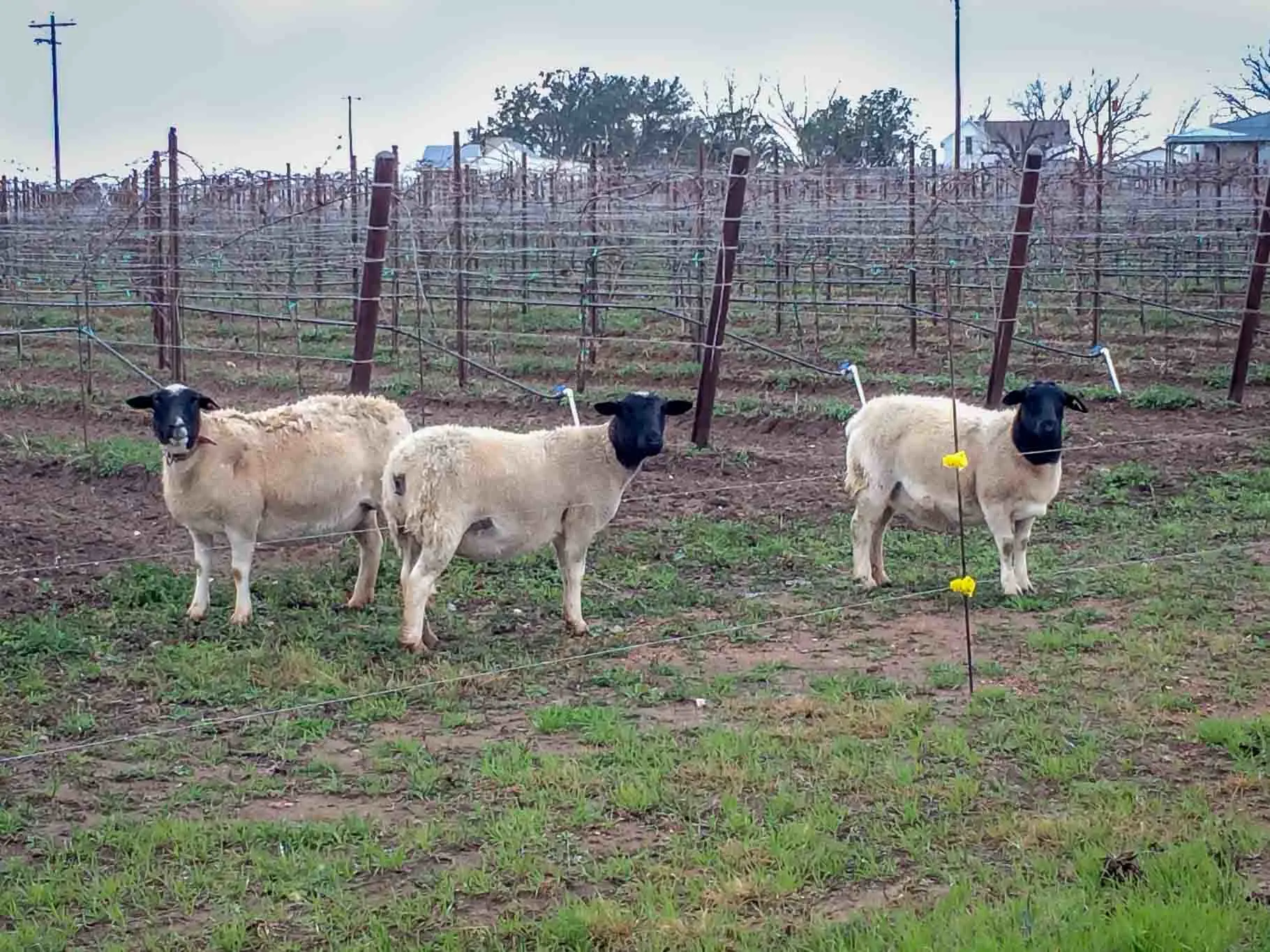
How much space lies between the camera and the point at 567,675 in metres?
6.69

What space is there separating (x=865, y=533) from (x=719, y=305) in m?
4.17

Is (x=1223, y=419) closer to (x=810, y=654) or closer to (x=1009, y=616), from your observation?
(x=1009, y=616)

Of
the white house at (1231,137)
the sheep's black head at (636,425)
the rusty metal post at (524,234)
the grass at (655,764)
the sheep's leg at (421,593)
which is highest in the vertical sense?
the white house at (1231,137)

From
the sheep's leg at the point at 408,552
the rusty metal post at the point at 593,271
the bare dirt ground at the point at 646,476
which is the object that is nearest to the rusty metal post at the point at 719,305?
the bare dirt ground at the point at 646,476

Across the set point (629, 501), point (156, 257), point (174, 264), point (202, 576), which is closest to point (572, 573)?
point (202, 576)

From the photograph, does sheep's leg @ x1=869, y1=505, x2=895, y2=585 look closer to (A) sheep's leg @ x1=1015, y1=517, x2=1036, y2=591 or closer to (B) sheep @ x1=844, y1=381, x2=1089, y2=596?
(B) sheep @ x1=844, y1=381, x2=1089, y2=596

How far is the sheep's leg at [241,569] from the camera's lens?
7.60 meters

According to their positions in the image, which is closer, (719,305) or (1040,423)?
(1040,423)

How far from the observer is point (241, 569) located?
7699mm

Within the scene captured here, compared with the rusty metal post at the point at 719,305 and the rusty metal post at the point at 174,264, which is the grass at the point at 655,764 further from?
the rusty metal post at the point at 174,264

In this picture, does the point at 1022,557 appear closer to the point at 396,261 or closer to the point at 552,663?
the point at 552,663

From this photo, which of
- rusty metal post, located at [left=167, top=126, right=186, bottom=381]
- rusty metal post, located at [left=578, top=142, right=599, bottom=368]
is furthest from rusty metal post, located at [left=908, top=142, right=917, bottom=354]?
rusty metal post, located at [left=167, top=126, right=186, bottom=381]

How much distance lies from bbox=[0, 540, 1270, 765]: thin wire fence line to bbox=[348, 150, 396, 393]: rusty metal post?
12.7 ft

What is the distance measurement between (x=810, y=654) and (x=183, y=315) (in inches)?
761
